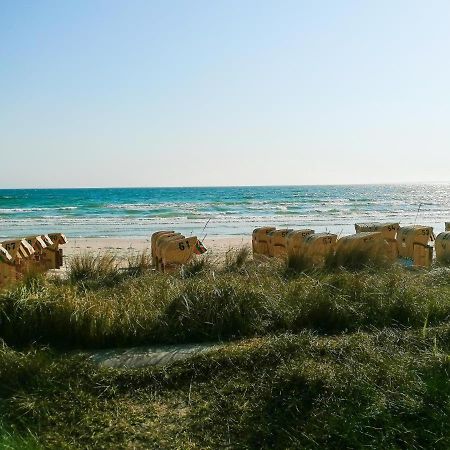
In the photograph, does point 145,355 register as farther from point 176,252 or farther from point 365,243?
point 365,243

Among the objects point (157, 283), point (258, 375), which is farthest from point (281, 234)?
point (258, 375)

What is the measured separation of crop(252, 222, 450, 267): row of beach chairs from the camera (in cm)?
733

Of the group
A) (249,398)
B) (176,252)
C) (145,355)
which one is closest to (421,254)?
(176,252)

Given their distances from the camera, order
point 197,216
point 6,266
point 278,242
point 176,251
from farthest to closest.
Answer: point 197,216 → point 278,242 → point 176,251 → point 6,266

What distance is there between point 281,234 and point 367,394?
6063mm

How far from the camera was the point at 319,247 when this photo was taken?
8.13 metres

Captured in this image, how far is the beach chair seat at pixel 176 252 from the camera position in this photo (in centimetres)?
779

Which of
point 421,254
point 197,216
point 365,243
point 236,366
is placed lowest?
point 197,216

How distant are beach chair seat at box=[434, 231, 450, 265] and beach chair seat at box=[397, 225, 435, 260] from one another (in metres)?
0.25

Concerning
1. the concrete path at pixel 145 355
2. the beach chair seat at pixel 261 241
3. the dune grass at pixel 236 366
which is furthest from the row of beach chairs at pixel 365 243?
the concrete path at pixel 145 355

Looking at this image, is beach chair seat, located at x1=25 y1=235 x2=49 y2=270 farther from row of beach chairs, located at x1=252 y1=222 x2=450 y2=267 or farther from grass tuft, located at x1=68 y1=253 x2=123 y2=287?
row of beach chairs, located at x1=252 y1=222 x2=450 y2=267

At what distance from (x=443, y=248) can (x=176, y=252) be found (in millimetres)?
4379

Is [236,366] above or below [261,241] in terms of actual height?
below

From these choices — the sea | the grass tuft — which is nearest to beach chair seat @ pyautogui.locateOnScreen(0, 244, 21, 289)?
the grass tuft
